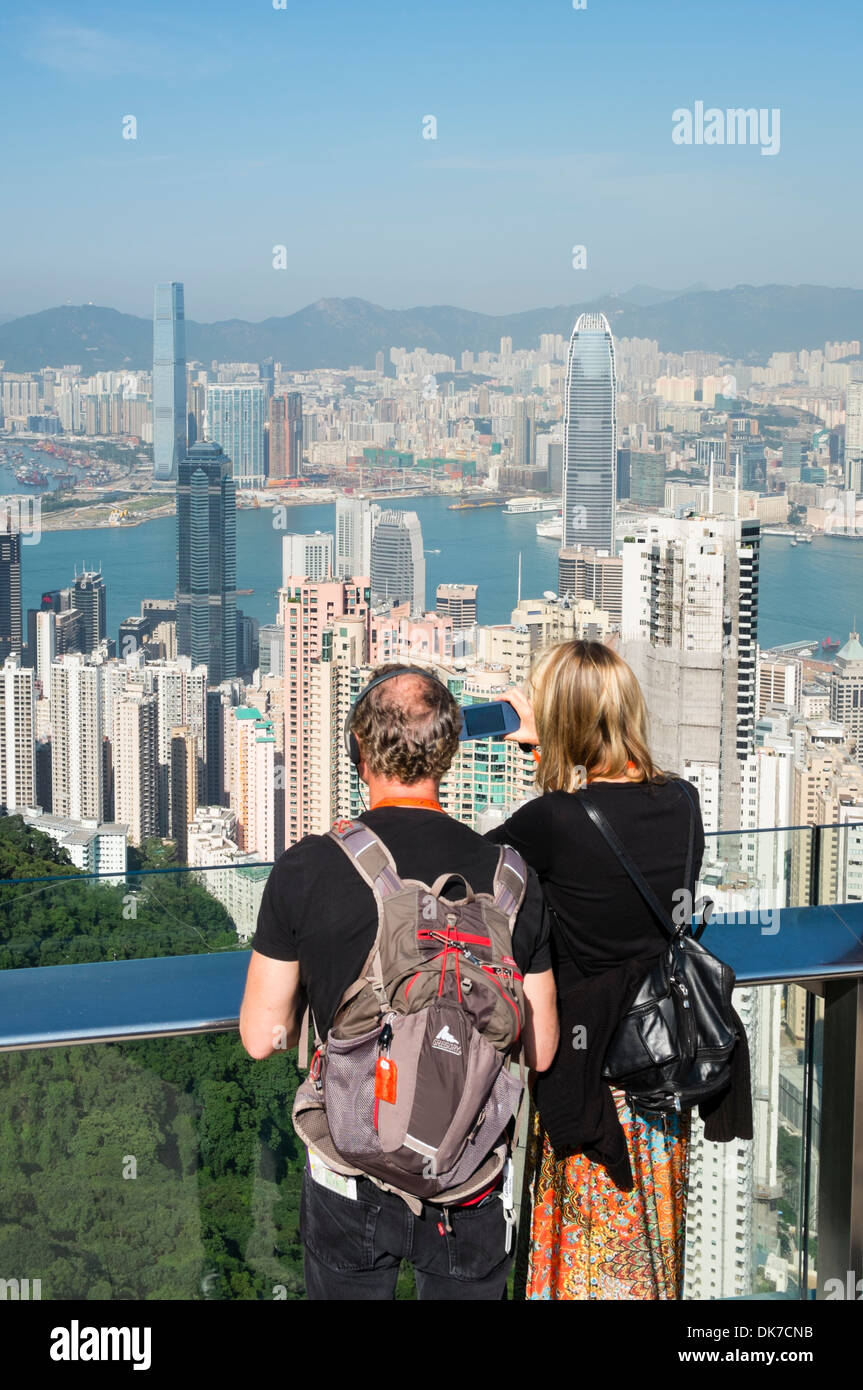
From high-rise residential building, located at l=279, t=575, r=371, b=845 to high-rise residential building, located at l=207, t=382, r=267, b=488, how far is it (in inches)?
370

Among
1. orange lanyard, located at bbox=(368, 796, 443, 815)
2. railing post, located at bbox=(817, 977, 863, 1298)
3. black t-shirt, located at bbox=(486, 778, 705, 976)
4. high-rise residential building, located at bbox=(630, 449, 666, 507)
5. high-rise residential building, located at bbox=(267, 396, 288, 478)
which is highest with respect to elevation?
high-rise residential building, located at bbox=(267, 396, 288, 478)

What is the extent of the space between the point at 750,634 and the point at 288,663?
9.00m

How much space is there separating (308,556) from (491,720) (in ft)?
100

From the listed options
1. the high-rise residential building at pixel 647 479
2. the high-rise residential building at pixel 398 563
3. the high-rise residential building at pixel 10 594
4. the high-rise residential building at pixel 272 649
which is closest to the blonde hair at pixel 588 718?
the high-rise residential building at pixel 272 649

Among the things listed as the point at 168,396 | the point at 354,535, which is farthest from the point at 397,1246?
the point at 168,396

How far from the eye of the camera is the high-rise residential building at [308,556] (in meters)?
31.0

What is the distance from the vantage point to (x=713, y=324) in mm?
35000

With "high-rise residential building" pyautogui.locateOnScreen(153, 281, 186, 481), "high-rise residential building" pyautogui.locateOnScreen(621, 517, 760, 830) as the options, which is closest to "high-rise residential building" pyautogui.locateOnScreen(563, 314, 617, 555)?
"high-rise residential building" pyautogui.locateOnScreen(621, 517, 760, 830)

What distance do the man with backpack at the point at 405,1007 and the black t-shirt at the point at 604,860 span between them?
0.09m

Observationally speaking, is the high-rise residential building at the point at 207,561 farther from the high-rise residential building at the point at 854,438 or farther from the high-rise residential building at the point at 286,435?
the high-rise residential building at the point at 854,438

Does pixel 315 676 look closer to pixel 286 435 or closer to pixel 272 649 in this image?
pixel 272 649

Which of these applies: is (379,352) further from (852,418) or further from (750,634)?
(750,634)

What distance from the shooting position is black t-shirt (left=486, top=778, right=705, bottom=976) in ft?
3.76

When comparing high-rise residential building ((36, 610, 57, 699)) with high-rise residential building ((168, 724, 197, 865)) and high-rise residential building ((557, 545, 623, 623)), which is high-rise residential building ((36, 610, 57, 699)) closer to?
high-rise residential building ((168, 724, 197, 865))
